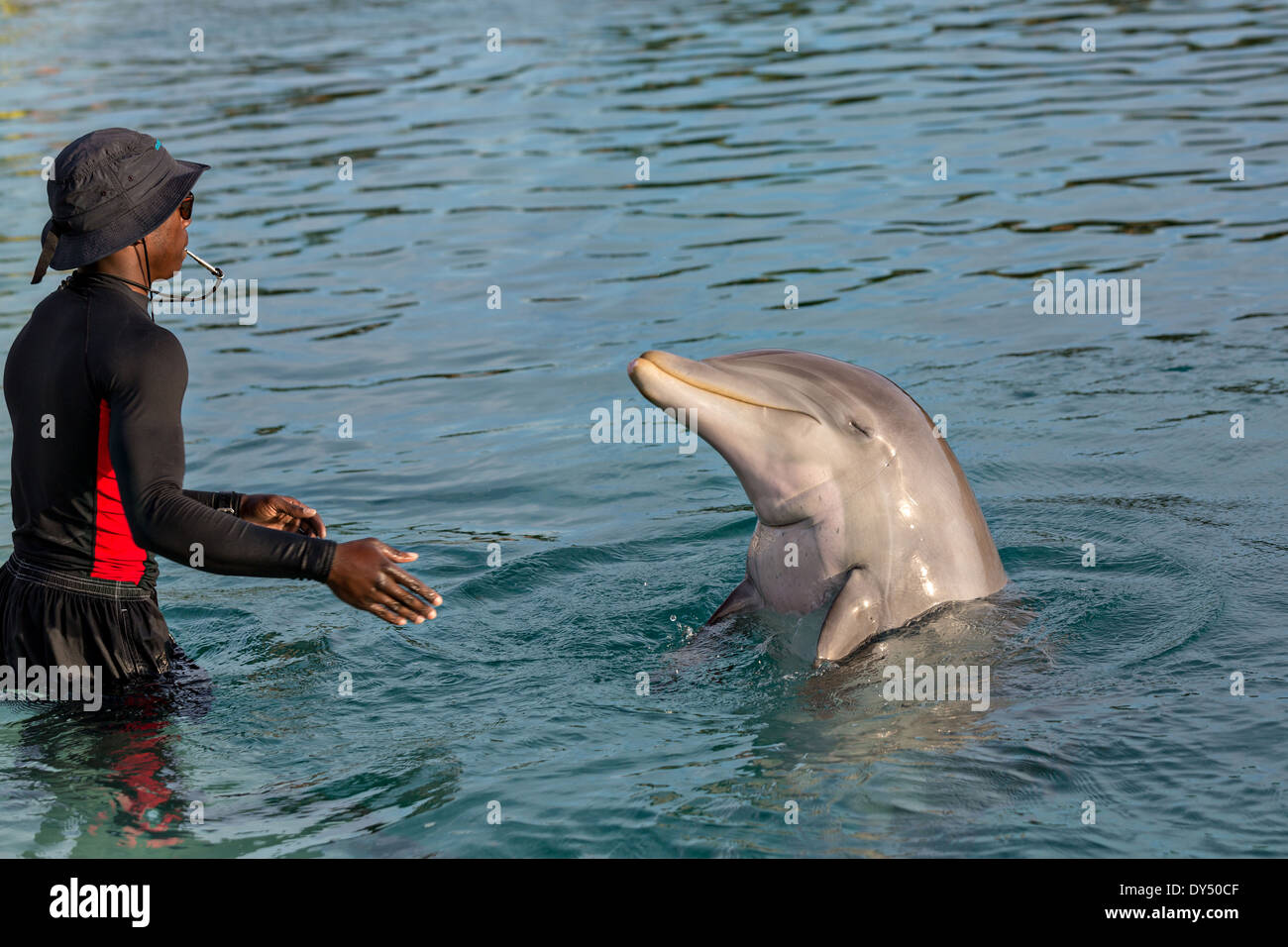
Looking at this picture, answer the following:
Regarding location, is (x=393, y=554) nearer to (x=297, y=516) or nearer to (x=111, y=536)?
(x=297, y=516)

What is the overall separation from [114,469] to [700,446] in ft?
17.4

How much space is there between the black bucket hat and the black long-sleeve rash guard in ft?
0.33

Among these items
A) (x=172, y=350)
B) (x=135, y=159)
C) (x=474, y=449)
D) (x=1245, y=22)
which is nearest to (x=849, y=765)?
(x=172, y=350)

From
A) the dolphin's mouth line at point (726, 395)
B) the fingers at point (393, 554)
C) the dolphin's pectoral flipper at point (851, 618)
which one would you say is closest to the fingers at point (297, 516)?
the fingers at point (393, 554)

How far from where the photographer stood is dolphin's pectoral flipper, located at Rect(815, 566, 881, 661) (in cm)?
555

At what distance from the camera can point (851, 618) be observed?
561 cm

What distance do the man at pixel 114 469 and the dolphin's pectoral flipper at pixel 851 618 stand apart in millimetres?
1601

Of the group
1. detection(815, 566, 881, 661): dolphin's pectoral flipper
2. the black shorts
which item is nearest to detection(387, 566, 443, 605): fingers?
the black shorts

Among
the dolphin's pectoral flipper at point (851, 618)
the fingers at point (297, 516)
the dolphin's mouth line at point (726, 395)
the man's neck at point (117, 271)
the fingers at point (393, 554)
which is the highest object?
the man's neck at point (117, 271)

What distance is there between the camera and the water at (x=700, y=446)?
4.88 meters

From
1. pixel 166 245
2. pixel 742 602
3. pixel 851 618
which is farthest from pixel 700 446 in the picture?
pixel 166 245

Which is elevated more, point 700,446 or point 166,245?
point 166,245

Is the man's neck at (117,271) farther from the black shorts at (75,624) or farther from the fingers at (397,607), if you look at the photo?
the fingers at (397,607)

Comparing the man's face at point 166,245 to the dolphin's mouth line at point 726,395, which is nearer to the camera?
the man's face at point 166,245
